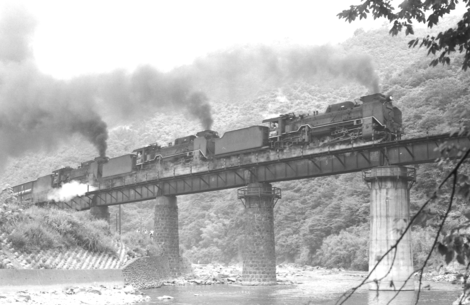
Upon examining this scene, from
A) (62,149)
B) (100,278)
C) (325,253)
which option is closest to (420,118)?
(325,253)

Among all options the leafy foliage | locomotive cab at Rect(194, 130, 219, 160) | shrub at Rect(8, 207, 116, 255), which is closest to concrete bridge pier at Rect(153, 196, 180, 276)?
locomotive cab at Rect(194, 130, 219, 160)

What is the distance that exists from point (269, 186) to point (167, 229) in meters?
12.0

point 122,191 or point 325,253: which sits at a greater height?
point 122,191

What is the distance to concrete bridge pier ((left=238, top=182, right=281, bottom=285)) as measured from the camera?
49.3m

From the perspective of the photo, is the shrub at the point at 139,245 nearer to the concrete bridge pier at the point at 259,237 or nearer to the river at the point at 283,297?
the river at the point at 283,297

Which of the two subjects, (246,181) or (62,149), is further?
(62,149)

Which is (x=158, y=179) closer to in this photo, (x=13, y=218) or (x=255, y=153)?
(x=255, y=153)

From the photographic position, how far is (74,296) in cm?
2959

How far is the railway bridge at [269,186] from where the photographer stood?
40.9 meters

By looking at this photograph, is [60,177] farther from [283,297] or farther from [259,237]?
[283,297]

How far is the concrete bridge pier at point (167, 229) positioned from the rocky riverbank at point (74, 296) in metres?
21.7

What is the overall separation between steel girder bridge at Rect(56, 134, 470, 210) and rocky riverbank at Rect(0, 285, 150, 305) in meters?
16.8

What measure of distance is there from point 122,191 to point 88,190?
4128 millimetres

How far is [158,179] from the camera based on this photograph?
5503 centimetres
